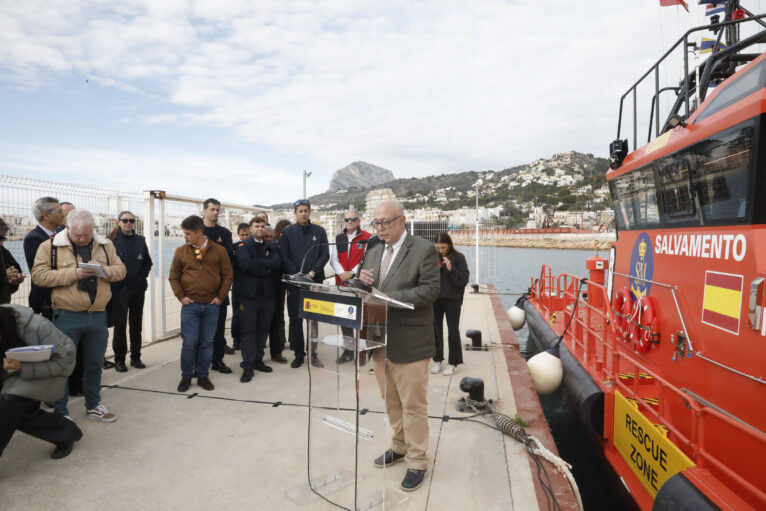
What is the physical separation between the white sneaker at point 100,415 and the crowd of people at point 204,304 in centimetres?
1

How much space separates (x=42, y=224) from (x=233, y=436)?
9.26 feet

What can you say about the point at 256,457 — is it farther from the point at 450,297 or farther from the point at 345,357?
the point at 450,297

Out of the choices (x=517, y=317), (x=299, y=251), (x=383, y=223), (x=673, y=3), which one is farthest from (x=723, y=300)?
(x=517, y=317)

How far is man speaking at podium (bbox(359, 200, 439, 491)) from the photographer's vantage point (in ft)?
9.12

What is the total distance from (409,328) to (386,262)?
19.3 inches

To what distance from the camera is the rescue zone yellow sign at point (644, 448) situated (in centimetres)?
273

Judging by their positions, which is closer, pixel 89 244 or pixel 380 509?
pixel 380 509

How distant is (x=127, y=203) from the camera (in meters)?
6.11

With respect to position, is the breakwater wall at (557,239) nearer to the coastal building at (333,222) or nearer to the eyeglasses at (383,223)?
the coastal building at (333,222)

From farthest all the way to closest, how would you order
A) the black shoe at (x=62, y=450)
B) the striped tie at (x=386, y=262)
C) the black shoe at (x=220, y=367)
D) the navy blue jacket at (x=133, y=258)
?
the black shoe at (x=220, y=367)
the navy blue jacket at (x=133, y=258)
the black shoe at (x=62, y=450)
the striped tie at (x=386, y=262)

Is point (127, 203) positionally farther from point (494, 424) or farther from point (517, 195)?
point (517, 195)

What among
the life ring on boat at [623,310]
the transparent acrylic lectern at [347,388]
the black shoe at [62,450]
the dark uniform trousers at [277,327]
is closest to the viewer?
the transparent acrylic lectern at [347,388]

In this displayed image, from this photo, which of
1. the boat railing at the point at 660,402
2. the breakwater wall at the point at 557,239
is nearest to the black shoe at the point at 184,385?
the boat railing at the point at 660,402

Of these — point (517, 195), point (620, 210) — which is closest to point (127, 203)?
point (620, 210)
